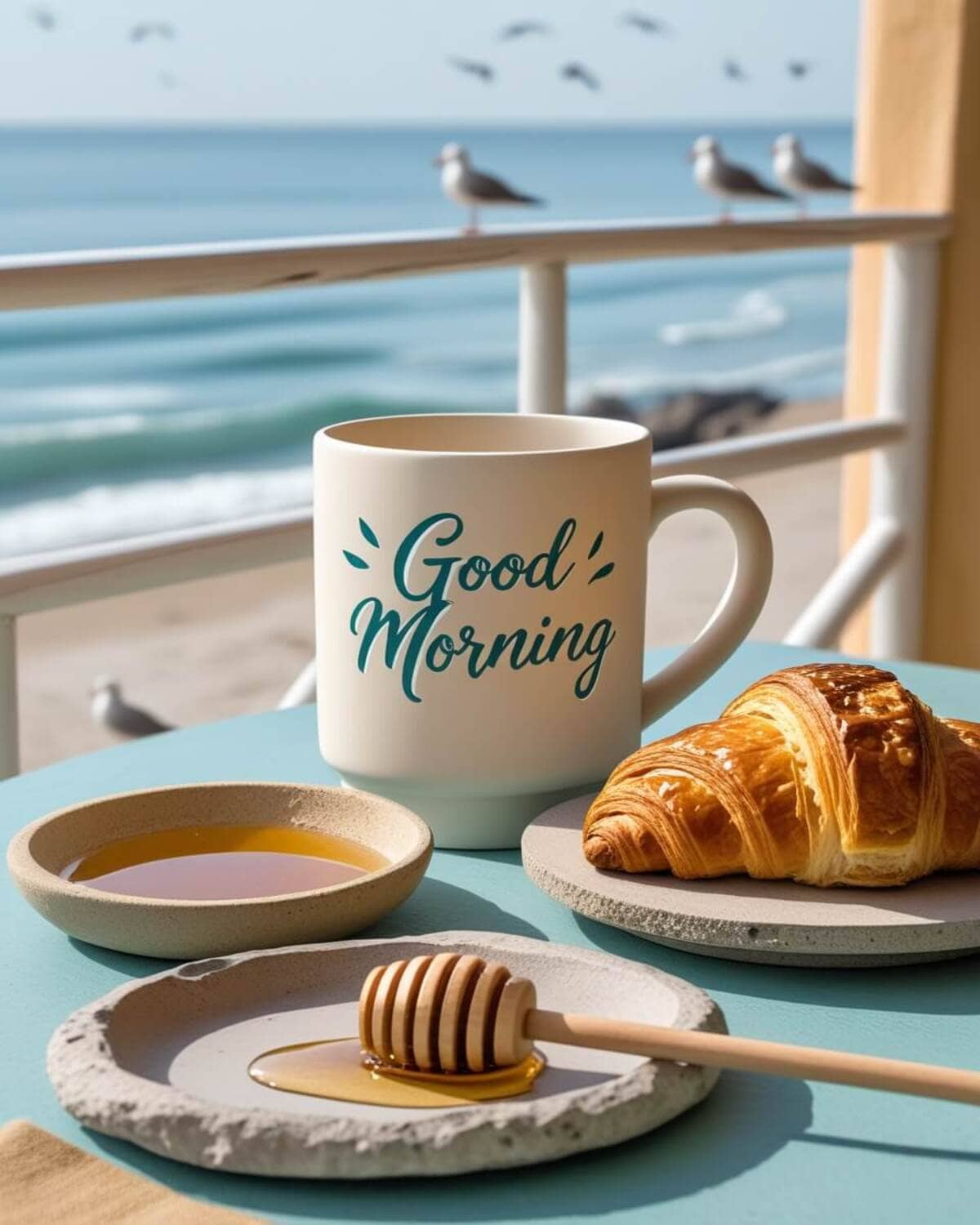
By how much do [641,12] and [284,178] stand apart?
16.1 ft

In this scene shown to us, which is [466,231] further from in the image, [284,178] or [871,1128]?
[284,178]

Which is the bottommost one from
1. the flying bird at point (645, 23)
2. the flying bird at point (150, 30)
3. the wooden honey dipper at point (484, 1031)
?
the wooden honey dipper at point (484, 1031)

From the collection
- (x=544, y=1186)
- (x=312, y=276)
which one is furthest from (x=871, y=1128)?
(x=312, y=276)

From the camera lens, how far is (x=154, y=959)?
0.47 meters

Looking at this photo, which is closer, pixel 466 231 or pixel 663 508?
pixel 663 508

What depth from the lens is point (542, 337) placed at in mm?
1531

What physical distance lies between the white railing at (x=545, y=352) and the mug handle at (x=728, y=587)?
1.67ft

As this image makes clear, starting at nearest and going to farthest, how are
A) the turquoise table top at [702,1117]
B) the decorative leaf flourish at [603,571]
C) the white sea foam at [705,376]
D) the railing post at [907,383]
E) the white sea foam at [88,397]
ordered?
the turquoise table top at [702,1117]
the decorative leaf flourish at [603,571]
the railing post at [907,383]
the white sea foam at [88,397]
the white sea foam at [705,376]

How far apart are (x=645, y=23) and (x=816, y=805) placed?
66.1ft

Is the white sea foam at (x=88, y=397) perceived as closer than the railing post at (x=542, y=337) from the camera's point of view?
No

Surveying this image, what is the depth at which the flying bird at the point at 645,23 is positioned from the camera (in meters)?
19.2

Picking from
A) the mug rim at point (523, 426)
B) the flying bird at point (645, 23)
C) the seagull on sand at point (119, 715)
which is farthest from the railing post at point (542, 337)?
the flying bird at point (645, 23)

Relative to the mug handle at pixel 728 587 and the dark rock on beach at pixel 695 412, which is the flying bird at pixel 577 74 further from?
the mug handle at pixel 728 587

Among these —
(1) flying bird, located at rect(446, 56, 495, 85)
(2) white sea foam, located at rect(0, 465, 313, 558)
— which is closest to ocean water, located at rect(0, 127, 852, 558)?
(2) white sea foam, located at rect(0, 465, 313, 558)
